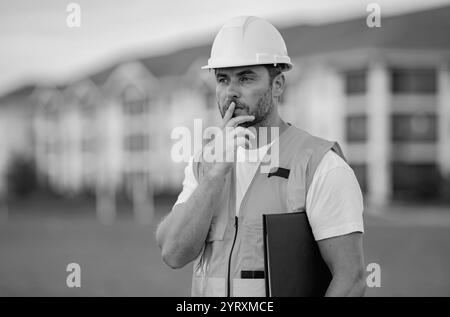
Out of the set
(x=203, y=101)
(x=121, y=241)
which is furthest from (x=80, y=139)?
(x=121, y=241)

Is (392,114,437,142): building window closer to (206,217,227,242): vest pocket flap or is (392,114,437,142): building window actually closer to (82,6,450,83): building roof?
(82,6,450,83): building roof

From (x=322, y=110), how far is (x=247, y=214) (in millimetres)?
45538

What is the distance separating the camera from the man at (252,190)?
111 inches

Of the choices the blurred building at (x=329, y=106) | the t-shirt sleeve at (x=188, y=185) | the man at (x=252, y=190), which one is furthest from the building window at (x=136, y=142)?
the man at (x=252, y=190)

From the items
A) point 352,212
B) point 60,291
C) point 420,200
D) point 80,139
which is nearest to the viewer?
point 352,212

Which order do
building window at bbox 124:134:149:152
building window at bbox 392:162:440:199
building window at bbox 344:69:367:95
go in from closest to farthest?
building window at bbox 392:162:440:199, building window at bbox 344:69:367:95, building window at bbox 124:134:149:152

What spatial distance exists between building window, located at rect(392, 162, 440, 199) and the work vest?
43.0m

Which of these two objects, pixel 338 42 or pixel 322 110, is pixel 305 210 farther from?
pixel 338 42

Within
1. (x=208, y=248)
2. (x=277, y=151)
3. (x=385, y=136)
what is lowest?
(x=208, y=248)

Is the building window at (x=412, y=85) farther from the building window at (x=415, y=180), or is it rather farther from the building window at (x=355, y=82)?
the building window at (x=415, y=180)

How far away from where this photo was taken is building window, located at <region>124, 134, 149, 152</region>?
6028 centimetres

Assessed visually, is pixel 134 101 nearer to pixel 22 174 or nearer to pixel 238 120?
pixel 22 174

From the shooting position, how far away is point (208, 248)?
9.91 ft

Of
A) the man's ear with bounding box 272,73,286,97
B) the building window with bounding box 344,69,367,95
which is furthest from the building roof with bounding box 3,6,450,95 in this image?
the man's ear with bounding box 272,73,286,97
